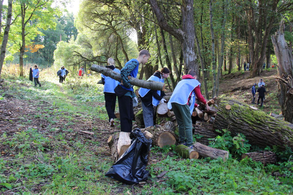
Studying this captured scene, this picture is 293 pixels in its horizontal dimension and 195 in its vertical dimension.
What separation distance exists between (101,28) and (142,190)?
15905 mm

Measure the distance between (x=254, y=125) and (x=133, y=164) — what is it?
3.48 metres

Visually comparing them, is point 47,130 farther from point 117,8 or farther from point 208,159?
point 117,8

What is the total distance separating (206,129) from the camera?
5.87 metres

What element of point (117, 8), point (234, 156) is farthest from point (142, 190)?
point (117, 8)

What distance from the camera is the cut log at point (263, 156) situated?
16.0 ft

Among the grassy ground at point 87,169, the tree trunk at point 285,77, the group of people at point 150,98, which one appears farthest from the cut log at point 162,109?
the tree trunk at point 285,77

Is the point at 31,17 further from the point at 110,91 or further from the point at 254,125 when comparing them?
the point at 254,125

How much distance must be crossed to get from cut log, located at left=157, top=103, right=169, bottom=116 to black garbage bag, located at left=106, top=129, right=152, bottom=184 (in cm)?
311

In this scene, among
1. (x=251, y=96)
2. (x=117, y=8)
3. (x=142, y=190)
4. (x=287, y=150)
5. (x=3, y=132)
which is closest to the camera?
(x=142, y=190)

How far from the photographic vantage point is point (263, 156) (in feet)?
16.2

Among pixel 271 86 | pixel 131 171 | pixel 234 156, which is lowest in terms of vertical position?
pixel 234 156

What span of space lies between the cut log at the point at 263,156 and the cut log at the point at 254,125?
29 cm

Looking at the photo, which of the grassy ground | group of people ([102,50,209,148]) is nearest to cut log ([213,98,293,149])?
the grassy ground

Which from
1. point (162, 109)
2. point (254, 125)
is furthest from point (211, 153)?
point (162, 109)
